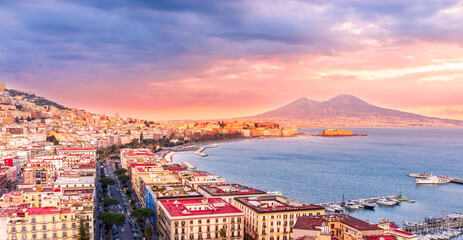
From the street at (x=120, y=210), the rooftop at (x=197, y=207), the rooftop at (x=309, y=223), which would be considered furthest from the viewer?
the street at (x=120, y=210)

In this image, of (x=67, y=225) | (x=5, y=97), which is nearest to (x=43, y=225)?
(x=67, y=225)

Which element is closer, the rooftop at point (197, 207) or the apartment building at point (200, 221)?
the apartment building at point (200, 221)

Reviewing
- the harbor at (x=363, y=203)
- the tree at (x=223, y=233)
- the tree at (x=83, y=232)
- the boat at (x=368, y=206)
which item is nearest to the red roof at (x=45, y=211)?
the tree at (x=83, y=232)

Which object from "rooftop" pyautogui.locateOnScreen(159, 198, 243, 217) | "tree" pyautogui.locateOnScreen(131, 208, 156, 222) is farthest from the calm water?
"tree" pyautogui.locateOnScreen(131, 208, 156, 222)

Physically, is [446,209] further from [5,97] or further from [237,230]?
[5,97]

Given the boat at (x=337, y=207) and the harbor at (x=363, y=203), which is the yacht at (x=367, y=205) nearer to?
the harbor at (x=363, y=203)

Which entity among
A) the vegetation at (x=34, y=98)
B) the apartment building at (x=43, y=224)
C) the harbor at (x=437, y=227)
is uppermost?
the vegetation at (x=34, y=98)

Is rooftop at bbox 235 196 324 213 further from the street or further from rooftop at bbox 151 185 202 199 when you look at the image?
the street

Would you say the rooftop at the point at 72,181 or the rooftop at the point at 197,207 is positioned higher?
the rooftop at the point at 72,181
